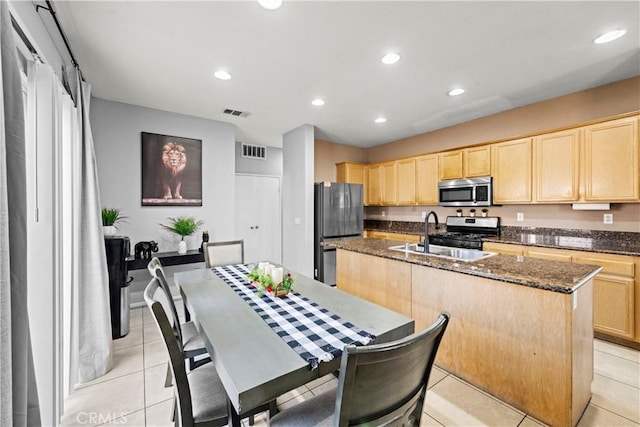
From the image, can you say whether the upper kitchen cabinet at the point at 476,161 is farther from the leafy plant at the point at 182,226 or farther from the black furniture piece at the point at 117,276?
the black furniture piece at the point at 117,276

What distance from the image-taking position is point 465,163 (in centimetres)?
417

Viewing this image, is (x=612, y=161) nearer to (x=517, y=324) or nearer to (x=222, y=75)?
(x=517, y=324)

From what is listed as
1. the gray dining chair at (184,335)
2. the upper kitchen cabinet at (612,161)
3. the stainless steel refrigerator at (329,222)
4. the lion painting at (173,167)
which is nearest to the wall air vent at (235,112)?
the lion painting at (173,167)

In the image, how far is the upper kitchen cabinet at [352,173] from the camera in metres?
5.38

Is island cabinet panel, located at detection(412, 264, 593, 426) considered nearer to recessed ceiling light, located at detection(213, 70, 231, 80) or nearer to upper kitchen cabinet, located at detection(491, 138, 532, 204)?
upper kitchen cabinet, located at detection(491, 138, 532, 204)

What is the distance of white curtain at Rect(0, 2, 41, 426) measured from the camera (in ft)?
2.63

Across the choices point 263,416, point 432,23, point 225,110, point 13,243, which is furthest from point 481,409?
point 225,110

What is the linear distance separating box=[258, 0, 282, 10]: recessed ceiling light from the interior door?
3.89 meters

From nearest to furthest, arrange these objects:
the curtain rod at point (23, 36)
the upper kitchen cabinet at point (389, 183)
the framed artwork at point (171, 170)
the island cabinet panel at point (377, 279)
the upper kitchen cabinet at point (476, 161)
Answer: the curtain rod at point (23, 36)
the island cabinet panel at point (377, 279)
the framed artwork at point (171, 170)
the upper kitchen cabinet at point (476, 161)
the upper kitchen cabinet at point (389, 183)

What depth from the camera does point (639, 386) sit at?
2.04 meters

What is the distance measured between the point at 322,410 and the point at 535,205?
3989 millimetres

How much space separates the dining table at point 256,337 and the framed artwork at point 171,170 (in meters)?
2.28

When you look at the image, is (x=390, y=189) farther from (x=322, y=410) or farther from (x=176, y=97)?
(x=322, y=410)

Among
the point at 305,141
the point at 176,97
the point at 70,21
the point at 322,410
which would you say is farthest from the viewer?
the point at 305,141
